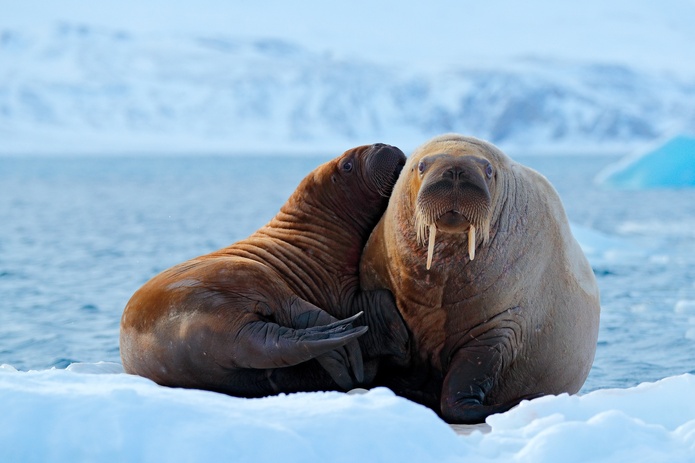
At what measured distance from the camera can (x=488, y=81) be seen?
105688mm

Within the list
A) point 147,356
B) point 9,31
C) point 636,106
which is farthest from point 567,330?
point 9,31

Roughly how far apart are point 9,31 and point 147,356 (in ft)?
414

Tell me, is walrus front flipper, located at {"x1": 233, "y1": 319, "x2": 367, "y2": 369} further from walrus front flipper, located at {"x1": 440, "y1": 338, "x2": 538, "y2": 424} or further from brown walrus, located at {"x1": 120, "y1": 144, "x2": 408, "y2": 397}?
walrus front flipper, located at {"x1": 440, "y1": 338, "x2": 538, "y2": 424}

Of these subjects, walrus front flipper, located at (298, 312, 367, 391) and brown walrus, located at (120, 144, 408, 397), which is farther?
walrus front flipper, located at (298, 312, 367, 391)

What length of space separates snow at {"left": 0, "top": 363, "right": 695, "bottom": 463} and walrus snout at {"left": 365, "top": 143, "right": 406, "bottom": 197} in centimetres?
183

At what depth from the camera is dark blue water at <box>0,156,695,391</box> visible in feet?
27.2

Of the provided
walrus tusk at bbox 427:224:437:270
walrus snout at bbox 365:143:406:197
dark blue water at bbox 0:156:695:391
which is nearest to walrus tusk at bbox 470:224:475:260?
walrus tusk at bbox 427:224:437:270

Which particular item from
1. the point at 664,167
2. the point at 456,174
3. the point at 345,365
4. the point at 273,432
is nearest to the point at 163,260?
the point at 345,365

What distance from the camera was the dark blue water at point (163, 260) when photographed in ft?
27.2

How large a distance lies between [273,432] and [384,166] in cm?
232

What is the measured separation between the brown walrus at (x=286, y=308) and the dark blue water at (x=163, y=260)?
1.87m

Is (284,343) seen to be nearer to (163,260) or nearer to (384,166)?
(384,166)

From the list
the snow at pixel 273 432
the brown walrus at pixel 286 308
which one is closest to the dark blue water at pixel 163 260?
the brown walrus at pixel 286 308

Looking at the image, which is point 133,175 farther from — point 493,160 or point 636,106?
point 636,106
